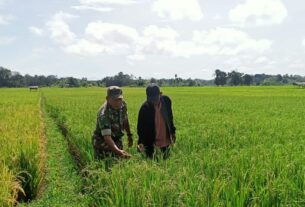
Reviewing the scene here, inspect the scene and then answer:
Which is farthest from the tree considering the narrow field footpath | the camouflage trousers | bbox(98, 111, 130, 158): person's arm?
bbox(98, 111, 130, 158): person's arm

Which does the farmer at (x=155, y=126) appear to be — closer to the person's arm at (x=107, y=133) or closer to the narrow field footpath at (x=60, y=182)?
the person's arm at (x=107, y=133)

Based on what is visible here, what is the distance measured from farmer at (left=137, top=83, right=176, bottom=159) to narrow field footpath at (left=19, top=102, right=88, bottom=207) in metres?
1.29

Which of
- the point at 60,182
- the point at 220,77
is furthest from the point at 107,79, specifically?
the point at 60,182

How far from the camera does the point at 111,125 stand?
21.5 ft

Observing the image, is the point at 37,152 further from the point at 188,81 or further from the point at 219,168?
the point at 188,81

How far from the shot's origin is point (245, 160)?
5.83 m

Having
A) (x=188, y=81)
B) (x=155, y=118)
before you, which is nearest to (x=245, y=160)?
(x=155, y=118)

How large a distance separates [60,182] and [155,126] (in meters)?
2.71

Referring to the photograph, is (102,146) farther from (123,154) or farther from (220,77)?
(220,77)

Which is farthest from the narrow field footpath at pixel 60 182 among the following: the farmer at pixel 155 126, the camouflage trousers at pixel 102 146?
the farmer at pixel 155 126

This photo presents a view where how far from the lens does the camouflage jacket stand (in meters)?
6.27

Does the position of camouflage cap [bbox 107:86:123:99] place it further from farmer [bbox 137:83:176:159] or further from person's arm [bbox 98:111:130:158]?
farmer [bbox 137:83:176:159]

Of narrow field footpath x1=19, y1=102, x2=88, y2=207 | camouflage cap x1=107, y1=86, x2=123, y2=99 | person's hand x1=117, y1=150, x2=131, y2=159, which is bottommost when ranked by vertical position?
narrow field footpath x1=19, y1=102, x2=88, y2=207

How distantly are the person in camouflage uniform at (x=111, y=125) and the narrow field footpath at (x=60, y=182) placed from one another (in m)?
0.75
